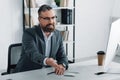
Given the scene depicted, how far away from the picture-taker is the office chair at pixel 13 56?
264cm

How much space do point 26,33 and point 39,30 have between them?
13 centimetres

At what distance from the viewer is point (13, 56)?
2.68 metres

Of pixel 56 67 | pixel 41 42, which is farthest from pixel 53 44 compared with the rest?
pixel 56 67

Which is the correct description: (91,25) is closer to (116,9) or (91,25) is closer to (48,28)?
(116,9)

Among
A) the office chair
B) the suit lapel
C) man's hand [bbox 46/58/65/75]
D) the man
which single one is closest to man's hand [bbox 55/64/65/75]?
man's hand [bbox 46/58/65/75]

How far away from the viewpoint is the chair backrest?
2.64 meters

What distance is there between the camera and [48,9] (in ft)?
8.25

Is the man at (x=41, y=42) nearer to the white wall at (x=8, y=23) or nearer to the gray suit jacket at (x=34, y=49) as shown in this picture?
the gray suit jacket at (x=34, y=49)

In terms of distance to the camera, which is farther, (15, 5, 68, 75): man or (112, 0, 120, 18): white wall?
(112, 0, 120, 18): white wall

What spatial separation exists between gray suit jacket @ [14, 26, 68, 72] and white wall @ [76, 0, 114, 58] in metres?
2.56

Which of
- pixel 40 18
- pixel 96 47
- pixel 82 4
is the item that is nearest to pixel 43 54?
pixel 40 18

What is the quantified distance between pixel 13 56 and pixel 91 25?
296 centimetres

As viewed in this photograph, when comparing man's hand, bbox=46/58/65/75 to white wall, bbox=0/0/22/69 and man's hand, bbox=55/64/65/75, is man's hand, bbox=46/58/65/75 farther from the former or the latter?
white wall, bbox=0/0/22/69


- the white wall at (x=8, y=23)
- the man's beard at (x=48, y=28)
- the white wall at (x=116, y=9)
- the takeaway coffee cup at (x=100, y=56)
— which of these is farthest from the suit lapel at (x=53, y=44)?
the white wall at (x=116, y=9)
